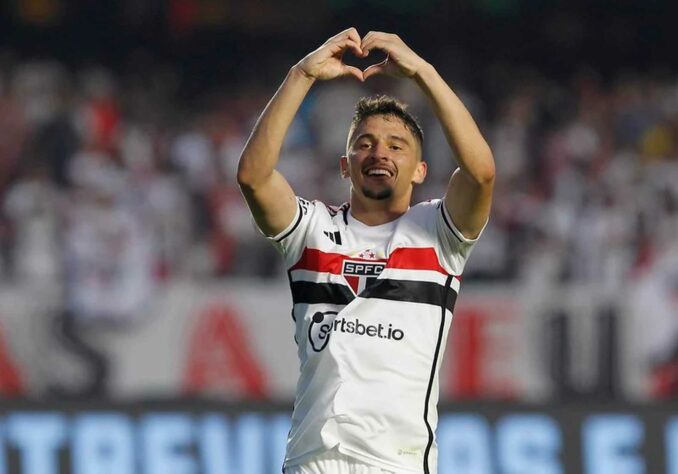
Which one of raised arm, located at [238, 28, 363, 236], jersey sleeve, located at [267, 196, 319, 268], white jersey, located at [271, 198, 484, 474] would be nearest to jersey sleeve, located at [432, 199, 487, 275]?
white jersey, located at [271, 198, 484, 474]

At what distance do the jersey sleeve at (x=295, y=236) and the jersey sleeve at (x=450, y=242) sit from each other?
1.43 ft

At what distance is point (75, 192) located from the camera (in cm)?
1230

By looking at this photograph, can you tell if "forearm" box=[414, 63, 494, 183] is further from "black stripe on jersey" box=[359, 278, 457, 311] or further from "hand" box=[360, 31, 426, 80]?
"black stripe on jersey" box=[359, 278, 457, 311]

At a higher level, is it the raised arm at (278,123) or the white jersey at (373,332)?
the raised arm at (278,123)

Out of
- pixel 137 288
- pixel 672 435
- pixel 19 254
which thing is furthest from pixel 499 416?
pixel 19 254

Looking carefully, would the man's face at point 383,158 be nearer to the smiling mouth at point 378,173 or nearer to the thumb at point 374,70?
the smiling mouth at point 378,173

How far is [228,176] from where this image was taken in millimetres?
13008

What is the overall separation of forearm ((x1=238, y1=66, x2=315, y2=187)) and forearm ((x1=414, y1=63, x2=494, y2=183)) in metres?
0.39

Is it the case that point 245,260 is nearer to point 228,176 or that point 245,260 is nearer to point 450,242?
point 228,176

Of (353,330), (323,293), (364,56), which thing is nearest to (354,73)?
(364,56)

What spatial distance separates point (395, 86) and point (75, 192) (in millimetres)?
3360

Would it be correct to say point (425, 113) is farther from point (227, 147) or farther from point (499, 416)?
point (499, 416)

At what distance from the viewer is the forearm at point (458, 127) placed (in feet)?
15.0

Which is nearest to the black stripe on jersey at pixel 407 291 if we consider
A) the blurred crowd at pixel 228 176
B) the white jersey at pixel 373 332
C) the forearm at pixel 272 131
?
the white jersey at pixel 373 332
